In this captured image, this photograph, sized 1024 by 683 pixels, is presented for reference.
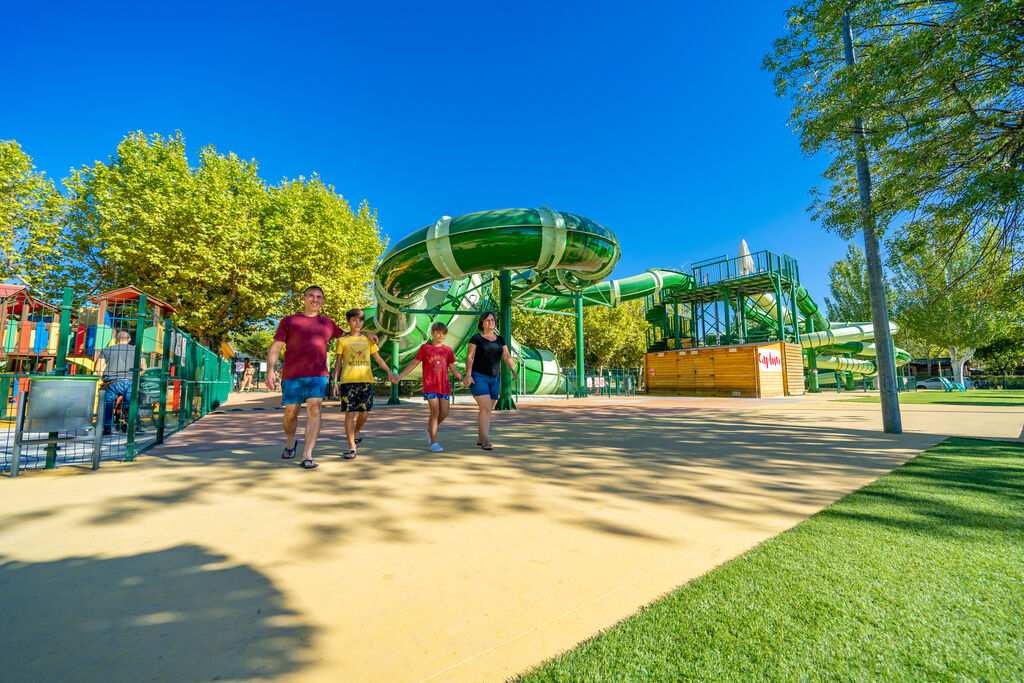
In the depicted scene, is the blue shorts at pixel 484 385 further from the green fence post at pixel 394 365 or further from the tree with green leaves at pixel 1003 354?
the tree with green leaves at pixel 1003 354

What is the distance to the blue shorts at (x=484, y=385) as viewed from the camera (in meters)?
5.46

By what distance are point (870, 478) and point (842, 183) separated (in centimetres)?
628

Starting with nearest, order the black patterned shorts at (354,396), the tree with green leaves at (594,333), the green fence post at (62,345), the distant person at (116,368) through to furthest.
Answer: the green fence post at (62,345), the black patterned shorts at (354,396), the distant person at (116,368), the tree with green leaves at (594,333)

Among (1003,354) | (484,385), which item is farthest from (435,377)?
(1003,354)

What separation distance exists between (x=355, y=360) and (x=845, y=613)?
4763mm

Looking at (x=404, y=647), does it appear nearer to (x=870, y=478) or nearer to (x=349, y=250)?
(x=870, y=478)

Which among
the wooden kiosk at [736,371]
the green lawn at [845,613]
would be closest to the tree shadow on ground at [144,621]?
the green lawn at [845,613]

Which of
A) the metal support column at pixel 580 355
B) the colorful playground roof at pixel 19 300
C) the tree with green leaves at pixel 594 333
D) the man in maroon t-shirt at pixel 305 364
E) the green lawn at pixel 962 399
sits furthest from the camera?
the tree with green leaves at pixel 594 333

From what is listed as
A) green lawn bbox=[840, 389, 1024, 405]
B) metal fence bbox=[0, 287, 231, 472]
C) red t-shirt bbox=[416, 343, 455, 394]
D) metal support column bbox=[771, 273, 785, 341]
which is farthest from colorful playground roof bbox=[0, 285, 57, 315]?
metal support column bbox=[771, 273, 785, 341]

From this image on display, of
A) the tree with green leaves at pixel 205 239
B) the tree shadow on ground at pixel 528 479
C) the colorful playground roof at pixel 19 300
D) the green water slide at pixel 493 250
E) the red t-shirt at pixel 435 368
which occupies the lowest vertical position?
the tree shadow on ground at pixel 528 479

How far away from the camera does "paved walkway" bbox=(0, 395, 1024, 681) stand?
1.45m

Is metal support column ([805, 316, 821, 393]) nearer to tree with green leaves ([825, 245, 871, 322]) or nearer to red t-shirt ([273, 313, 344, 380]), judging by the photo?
tree with green leaves ([825, 245, 871, 322])

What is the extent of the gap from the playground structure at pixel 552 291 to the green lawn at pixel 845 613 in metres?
7.53

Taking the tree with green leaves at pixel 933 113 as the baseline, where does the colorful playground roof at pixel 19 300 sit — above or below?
below
